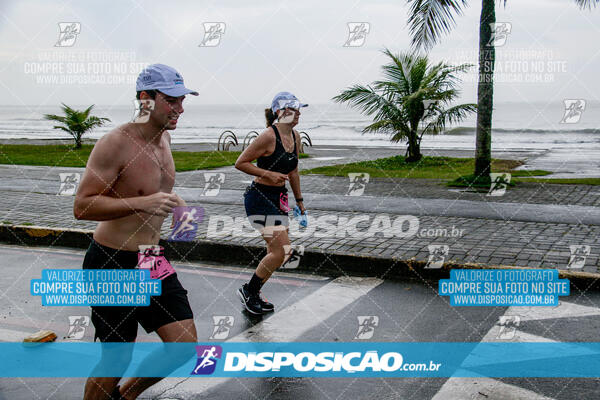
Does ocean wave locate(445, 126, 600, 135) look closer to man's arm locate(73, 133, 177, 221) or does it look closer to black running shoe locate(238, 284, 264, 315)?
black running shoe locate(238, 284, 264, 315)

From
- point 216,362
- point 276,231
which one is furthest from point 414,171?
point 216,362

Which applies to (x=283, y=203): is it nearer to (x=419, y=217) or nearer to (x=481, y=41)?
(x=419, y=217)

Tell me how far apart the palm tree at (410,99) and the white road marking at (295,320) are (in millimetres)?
11769

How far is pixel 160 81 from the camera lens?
307 cm

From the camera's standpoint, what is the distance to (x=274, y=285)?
254 inches

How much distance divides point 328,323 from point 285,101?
195 centimetres

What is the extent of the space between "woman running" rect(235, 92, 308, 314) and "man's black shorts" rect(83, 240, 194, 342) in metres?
2.18

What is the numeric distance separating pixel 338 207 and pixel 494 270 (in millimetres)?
4156

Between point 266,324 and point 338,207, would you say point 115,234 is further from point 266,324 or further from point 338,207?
point 338,207

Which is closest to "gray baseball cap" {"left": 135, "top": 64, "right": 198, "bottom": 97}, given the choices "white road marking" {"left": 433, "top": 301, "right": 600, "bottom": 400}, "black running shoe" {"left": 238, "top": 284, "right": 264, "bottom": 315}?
"white road marking" {"left": 433, "top": 301, "right": 600, "bottom": 400}

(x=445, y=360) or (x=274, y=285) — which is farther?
(x=274, y=285)

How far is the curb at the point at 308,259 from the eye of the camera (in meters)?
6.45

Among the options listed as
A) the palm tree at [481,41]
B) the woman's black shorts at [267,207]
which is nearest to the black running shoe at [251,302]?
the woman's black shorts at [267,207]

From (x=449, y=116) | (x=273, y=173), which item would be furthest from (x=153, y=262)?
(x=449, y=116)
